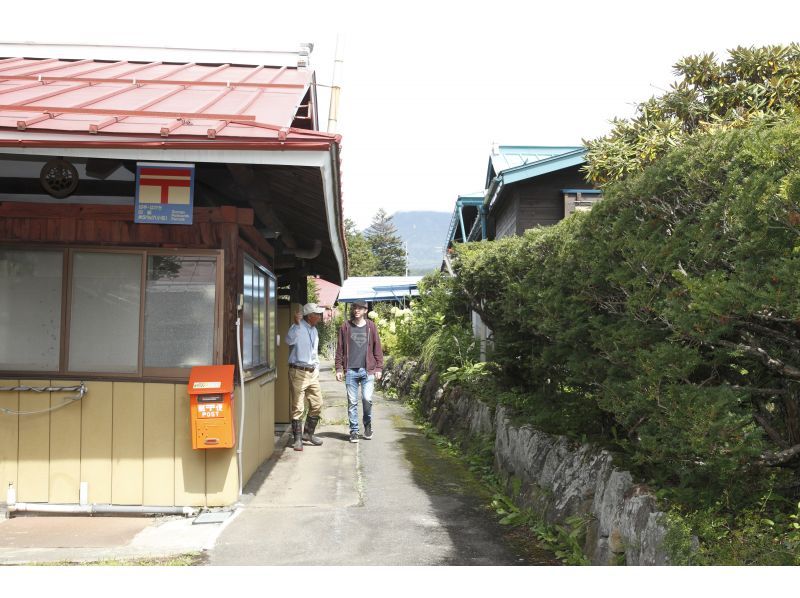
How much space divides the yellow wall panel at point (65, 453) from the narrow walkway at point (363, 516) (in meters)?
1.47

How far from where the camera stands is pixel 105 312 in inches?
248

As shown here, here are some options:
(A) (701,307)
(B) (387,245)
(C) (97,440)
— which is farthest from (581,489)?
(B) (387,245)

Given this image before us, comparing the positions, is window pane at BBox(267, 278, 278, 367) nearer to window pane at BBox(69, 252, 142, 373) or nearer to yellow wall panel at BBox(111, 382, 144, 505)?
window pane at BBox(69, 252, 142, 373)

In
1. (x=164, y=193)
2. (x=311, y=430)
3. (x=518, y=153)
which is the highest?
(x=518, y=153)

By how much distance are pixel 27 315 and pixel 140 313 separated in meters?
0.95

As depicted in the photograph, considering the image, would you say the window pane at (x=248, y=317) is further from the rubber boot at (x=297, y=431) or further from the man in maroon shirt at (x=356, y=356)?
the man in maroon shirt at (x=356, y=356)

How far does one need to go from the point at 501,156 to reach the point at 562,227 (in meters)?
11.2

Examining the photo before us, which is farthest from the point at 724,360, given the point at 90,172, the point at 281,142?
the point at 90,172

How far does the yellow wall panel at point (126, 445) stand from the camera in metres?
6.26

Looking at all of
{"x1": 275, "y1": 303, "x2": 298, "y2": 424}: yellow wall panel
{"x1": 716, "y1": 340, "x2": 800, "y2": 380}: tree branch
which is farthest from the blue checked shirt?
{"x1": 716, "y1": 340, "x2": 800, "y2": 380}: tree branch

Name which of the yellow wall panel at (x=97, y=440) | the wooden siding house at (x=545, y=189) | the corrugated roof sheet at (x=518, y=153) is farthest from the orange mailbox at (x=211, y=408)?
the corrugated roof sheet at (x=518, y=153)

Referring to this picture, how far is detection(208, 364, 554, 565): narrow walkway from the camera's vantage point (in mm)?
5301

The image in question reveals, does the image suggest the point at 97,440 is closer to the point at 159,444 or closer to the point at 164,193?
the point at 159,444

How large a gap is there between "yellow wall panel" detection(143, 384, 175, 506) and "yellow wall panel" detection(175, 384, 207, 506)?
42 millimetres
